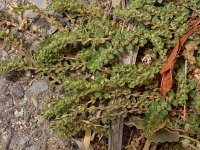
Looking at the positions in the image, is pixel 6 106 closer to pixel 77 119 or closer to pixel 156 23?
pixel 77 119

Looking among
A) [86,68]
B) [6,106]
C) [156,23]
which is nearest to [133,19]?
Result: [156,23]

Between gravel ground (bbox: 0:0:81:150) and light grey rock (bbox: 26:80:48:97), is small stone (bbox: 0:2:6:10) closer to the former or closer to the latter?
gravel ground (bbox: 0:0:81:150)

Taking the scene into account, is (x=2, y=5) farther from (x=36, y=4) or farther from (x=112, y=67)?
(x=112, y=67)

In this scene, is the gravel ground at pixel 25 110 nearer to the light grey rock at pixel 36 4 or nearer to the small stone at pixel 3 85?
the small stone at pixel 3 85

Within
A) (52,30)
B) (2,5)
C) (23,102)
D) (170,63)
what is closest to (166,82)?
(170,63)

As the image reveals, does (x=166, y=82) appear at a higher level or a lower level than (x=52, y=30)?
lower

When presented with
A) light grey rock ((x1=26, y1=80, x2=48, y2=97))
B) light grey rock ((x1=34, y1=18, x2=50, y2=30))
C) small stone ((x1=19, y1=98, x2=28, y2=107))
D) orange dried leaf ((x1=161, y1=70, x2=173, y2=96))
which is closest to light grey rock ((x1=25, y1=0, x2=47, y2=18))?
light grey rock ((x1=34, y1=18, x2=50, y2=30))

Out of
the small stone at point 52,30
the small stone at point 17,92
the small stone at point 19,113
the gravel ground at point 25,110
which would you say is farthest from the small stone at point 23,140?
the small stone at point 52,30
